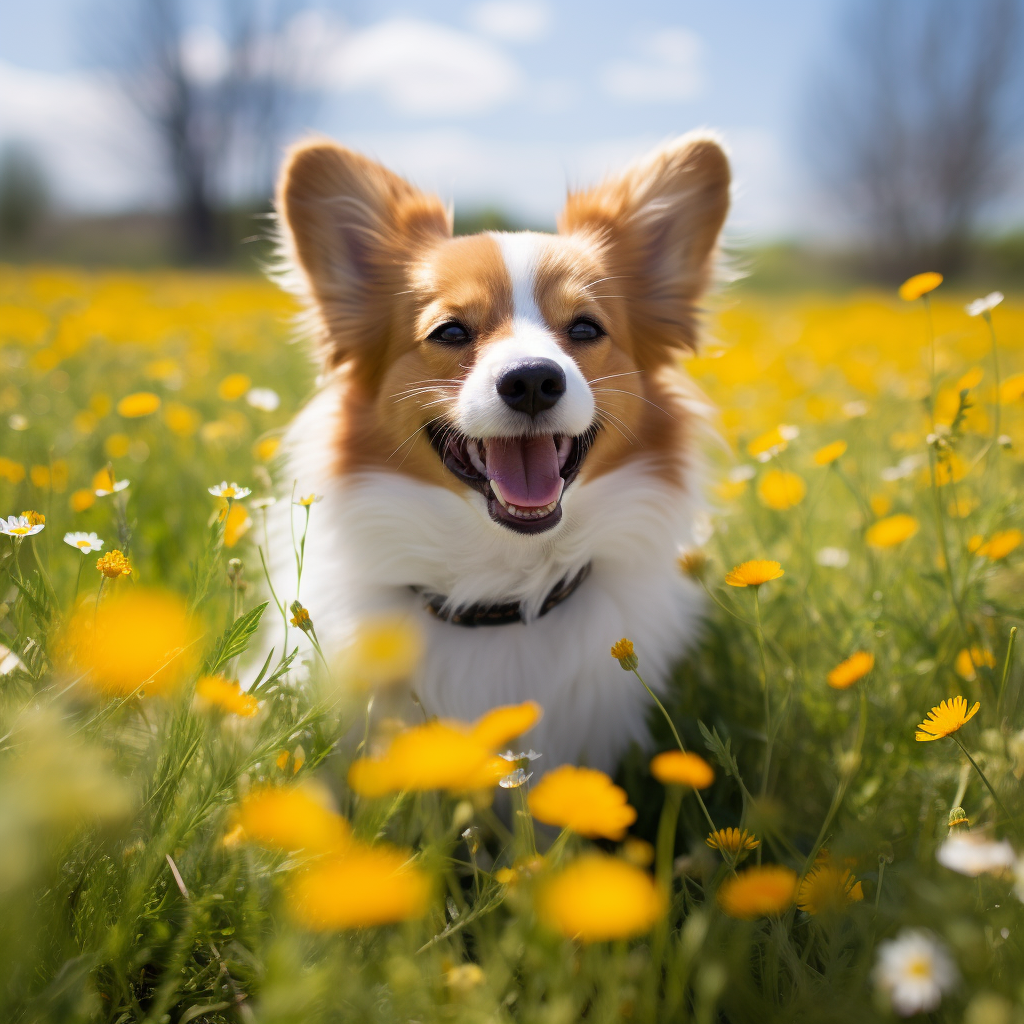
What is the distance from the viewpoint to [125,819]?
57.2 inches

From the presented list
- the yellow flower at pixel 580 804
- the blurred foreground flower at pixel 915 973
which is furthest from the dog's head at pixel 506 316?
the blurred foreground flower at pixel 915 973

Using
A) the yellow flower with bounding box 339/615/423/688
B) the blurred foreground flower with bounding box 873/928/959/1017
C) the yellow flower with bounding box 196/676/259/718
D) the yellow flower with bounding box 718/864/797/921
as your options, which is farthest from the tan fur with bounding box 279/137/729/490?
the blurred foreground flower with bounding box 873/928/959/1017

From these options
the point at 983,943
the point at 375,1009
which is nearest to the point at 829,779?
the point at 983,943

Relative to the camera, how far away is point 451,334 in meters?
2.78

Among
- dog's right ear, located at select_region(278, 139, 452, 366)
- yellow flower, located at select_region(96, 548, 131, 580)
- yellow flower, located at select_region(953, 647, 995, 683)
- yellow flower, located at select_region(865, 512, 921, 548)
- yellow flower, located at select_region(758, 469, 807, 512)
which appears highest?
dog's right ear, located at select_region(278, 139, 452, 366)

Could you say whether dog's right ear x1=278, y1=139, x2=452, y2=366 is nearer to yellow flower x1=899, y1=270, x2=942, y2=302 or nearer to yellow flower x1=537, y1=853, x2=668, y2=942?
yellow flower x1=899, y1=270, x2=942, y2=302

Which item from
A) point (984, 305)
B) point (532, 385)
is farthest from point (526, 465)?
point (984, 305)

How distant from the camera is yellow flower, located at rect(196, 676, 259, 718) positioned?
1415 millimetres

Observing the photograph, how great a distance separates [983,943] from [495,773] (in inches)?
29.9

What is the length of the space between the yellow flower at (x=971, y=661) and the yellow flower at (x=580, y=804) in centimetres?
130

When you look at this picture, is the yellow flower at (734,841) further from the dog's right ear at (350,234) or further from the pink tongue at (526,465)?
the dog's right ear at (350,234)

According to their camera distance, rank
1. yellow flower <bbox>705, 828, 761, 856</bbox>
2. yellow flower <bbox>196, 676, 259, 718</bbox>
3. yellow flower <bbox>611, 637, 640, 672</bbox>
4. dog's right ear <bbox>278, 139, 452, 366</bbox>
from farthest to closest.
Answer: dog's right ear <bbox>278, 139, 452, 366</bbox> < yellow flower <bbox>611, 637, 640, 672</bbox> < yellow flower <bbox>705, 828, 761, 856</bbox> < yellow flower <bbox>196, 676, 259, 718</bbox>

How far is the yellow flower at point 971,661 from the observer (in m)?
2.18

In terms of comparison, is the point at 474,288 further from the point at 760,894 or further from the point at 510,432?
the point at 760,894
